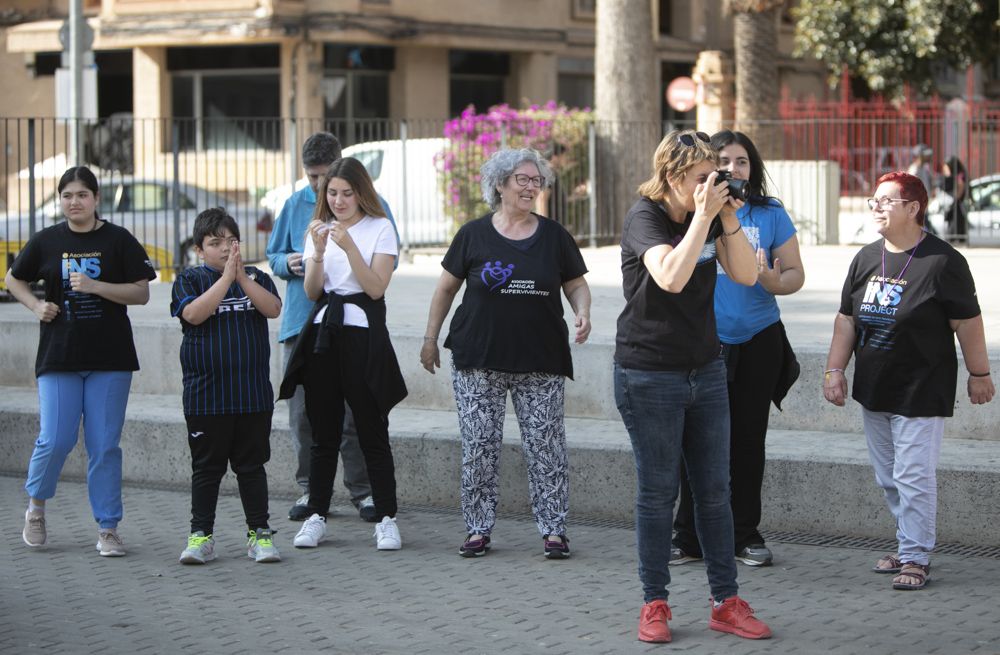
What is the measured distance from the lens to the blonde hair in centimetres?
558

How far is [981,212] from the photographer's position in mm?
18812

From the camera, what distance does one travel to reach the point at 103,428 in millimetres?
7371

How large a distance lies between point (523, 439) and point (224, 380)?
142 cm

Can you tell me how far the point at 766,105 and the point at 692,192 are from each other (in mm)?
18364

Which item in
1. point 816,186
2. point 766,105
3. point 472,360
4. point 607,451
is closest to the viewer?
point 472,360

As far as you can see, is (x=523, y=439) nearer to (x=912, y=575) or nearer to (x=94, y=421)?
(x=912, y=575)

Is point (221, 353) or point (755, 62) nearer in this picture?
point (221, 353)

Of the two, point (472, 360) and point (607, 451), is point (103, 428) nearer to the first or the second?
point (472, 360)

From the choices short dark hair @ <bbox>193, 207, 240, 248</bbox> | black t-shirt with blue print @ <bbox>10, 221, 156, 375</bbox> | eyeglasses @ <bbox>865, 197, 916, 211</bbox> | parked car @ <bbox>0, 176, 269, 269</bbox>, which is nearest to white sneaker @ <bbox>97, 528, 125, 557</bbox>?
black t-shirt with blue print @ <bbox>10, 221, 156, 375</bbox>

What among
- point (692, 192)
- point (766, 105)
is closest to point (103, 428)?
point (692, 192)

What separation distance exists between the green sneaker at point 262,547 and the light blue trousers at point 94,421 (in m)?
0.71

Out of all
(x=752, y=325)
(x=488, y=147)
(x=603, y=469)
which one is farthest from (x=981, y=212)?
(x=752, y=325)

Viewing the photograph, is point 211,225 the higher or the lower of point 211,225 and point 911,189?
the lower

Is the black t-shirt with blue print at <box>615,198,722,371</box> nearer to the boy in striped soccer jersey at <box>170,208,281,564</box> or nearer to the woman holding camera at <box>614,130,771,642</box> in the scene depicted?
the woman holding camera at <box>614,130,771,642</box>
